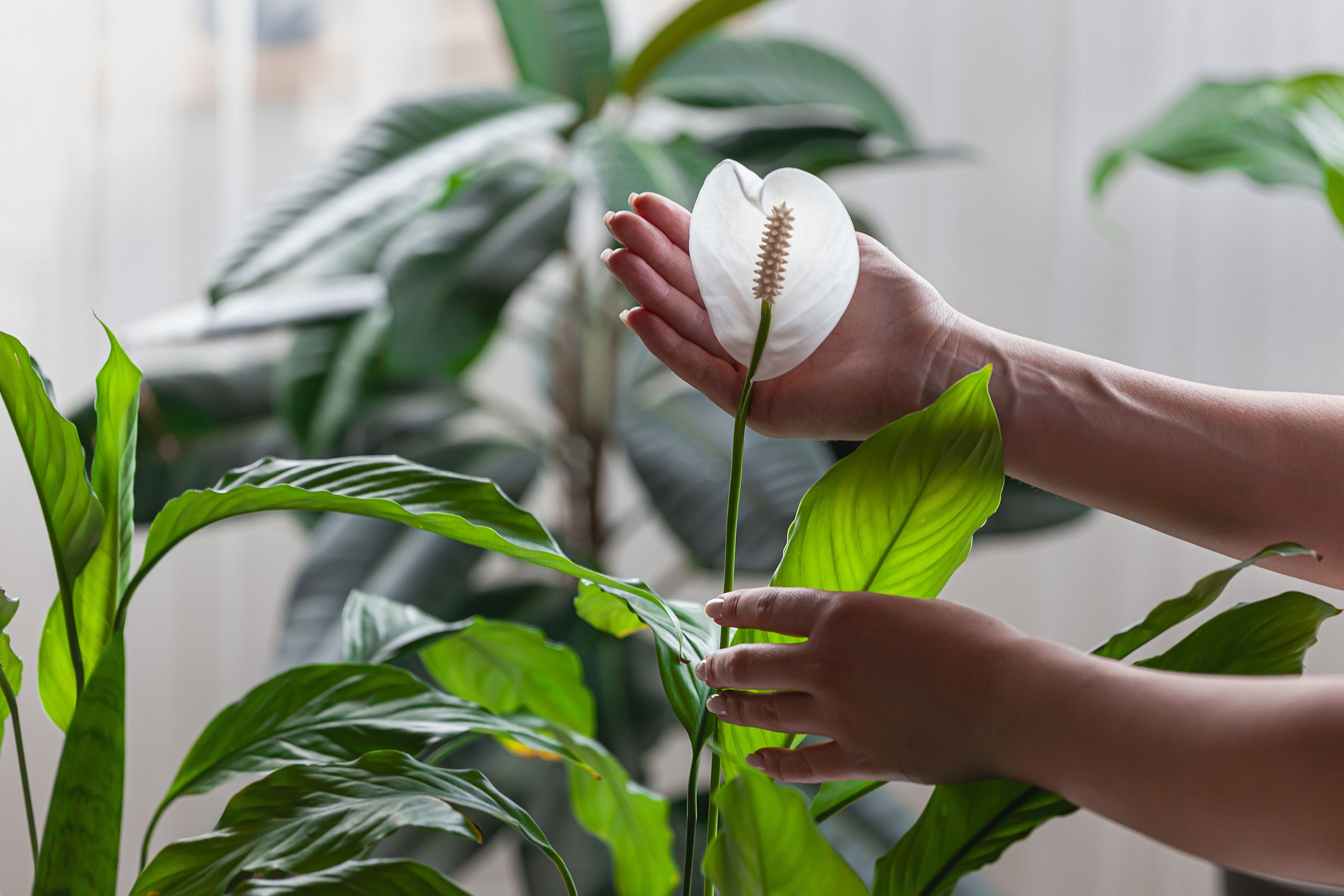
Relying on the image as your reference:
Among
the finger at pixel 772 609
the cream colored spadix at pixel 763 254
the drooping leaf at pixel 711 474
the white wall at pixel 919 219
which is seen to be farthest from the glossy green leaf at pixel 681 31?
the finger at pixel 772 609

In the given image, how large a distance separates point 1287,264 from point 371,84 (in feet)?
4.84

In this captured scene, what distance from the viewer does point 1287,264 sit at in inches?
63.6

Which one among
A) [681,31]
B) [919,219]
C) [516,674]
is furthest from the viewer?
[919,219]

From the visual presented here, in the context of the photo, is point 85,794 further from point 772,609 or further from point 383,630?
point 772,609

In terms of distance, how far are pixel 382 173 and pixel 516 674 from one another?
67 cm

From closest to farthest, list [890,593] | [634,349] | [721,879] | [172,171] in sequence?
[721,879] < [890,593] < [634,349] < [172,171]

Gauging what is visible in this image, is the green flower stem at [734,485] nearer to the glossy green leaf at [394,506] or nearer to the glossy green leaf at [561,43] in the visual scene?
the glossy green leaf at [394,506]

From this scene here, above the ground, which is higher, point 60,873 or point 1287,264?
point 1287,264

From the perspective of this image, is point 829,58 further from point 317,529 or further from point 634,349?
point 317,529

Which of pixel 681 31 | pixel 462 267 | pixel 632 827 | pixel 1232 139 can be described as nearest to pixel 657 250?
pixel 632 827

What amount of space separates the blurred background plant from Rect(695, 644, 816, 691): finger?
0.55 metres

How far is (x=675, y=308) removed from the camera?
0.60m

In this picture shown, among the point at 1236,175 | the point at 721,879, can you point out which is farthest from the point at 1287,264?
the point at 721,879

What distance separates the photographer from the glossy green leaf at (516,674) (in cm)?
69
